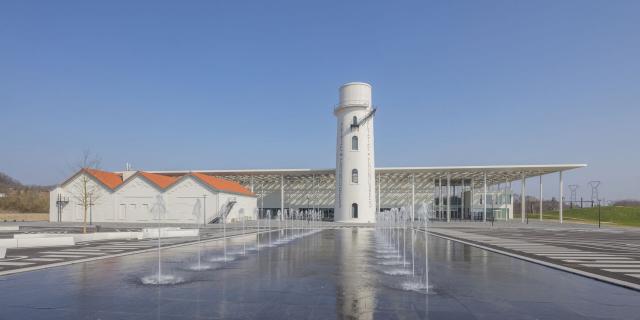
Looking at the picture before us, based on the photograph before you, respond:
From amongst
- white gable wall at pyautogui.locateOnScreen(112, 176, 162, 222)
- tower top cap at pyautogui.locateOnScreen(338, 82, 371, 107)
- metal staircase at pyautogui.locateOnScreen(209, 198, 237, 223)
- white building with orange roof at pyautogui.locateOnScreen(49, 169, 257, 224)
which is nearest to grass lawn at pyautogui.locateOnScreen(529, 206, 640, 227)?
tower top cap at pyautogui.locateOnScreen(338, 82, 371, 107)

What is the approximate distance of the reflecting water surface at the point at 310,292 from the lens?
25.3ft

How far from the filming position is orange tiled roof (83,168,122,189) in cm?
5116

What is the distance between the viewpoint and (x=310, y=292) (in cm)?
949

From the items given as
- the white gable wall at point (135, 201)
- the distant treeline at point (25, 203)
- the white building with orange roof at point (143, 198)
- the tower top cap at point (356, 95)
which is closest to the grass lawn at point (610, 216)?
the tower top cap at point (356, 95)

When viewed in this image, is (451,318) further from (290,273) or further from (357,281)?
(290,273)

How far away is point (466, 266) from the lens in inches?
559

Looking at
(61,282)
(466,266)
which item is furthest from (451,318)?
(61,282)

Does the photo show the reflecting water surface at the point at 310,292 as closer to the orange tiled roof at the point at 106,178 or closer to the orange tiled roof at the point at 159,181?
the orange tiled roof at the point at 159,181

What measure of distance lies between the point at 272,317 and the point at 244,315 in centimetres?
54

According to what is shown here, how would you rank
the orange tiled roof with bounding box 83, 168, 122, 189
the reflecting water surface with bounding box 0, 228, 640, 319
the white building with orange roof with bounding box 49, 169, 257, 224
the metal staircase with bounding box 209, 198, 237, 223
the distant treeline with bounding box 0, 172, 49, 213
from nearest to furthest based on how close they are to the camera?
the reflecting water surface with bounding box 0, 228, 640, 319, the metal staircase with bounding box 209, 198, 237, 223, the white building with orange roof with bounding box 49, 169, 257, 224, the orange tiled roof with bounding box 83, 168, 122, 189, the distant treeline with bounding box 0, 172, 49, 213

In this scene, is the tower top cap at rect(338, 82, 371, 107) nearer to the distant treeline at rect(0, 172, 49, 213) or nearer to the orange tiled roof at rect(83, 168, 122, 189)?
the orange tiled roof at rect(83, 168, 122, 189)

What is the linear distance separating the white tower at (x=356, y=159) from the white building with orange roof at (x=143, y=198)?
13274mm

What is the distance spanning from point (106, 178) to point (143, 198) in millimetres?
6743

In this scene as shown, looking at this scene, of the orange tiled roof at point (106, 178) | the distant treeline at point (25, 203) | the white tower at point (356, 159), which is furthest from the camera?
the distant treeline at point (25, 203)
